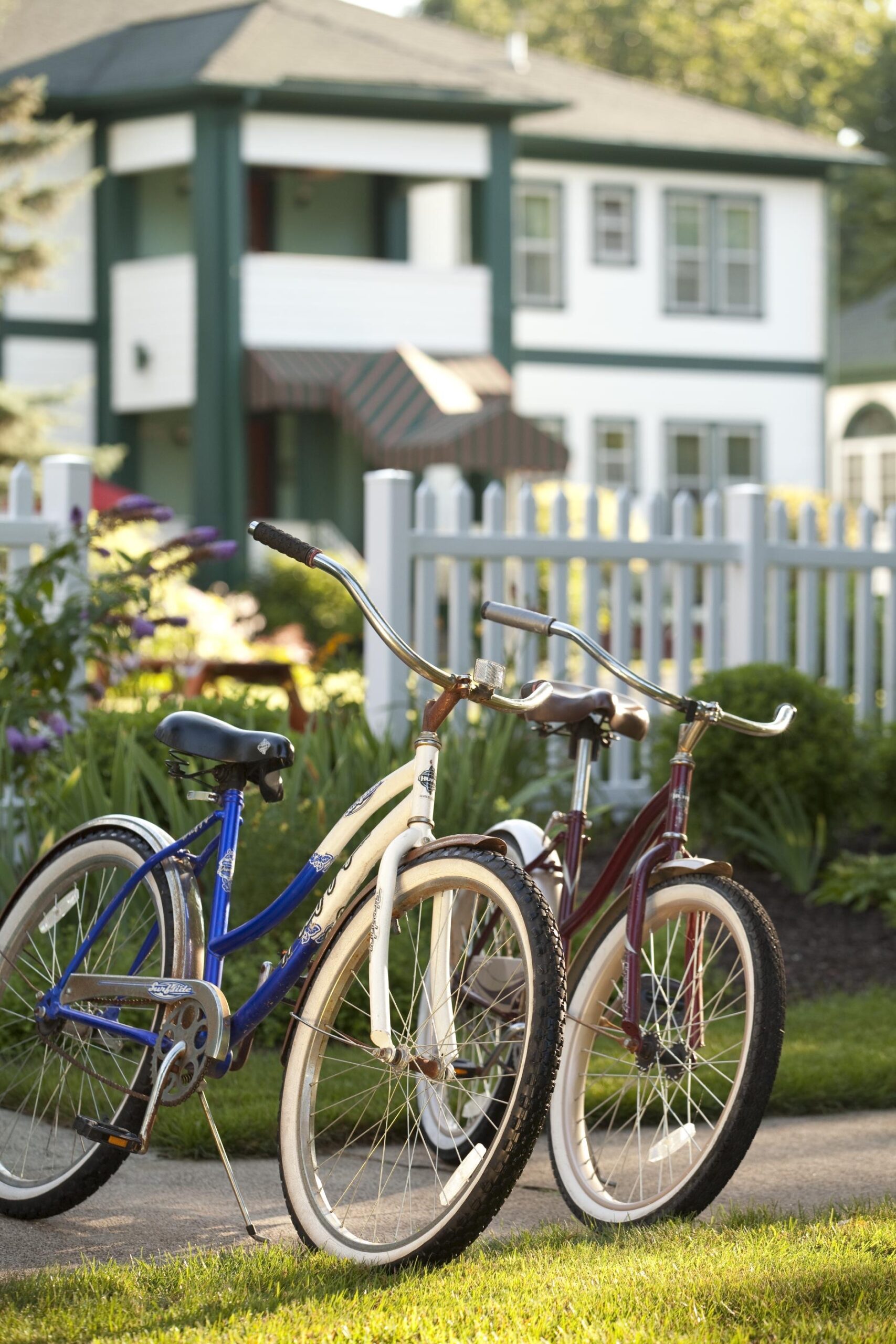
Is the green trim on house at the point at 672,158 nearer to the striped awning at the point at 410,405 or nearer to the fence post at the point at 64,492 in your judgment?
the striped awning at the point at 410,405

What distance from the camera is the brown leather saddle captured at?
4.31 m

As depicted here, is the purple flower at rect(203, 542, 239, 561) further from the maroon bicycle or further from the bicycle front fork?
the bicycle front fork

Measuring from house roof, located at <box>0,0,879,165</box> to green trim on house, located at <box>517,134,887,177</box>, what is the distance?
0.03 meters

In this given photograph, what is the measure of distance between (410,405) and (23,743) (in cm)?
1587

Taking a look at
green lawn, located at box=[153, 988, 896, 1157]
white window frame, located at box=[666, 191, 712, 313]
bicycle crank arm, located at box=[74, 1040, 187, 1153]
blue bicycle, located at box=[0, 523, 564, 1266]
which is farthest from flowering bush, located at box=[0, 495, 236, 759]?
white window frame, located at box=[666, 191, 712, 313]

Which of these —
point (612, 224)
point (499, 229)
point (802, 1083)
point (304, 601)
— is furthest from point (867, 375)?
point (802, 1083)

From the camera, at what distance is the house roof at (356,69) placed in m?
23.0

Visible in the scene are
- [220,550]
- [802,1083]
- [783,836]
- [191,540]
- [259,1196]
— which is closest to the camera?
[259,1196]

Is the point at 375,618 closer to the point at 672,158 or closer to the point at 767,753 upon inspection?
the point at 767,753

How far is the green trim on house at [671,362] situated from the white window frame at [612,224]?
134 centimetres

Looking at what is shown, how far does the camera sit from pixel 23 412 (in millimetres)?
20750

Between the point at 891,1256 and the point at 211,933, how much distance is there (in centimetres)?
143

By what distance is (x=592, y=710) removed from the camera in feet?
14.3

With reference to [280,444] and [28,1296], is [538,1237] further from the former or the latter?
[280,444]
